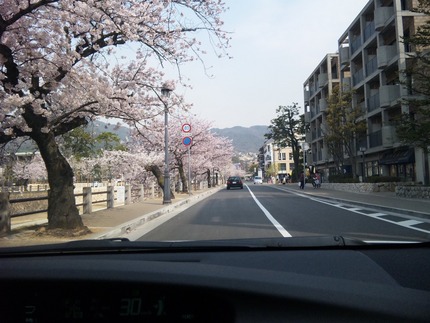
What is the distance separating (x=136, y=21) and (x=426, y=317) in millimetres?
9113

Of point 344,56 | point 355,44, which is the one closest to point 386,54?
point 355,44

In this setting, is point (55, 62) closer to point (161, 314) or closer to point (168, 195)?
point (161, 314)

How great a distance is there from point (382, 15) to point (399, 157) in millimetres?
10931

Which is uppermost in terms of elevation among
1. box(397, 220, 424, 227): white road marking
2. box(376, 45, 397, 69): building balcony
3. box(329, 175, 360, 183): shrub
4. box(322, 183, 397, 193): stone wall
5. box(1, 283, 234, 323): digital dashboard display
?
box(376, 45, 397, 69): building balcony

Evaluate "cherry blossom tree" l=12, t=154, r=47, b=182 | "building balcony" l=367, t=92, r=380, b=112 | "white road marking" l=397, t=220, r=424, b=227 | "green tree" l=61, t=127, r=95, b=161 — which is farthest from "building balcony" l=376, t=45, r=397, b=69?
"cherry blossom tree" l=12, t=154, r=47, b=182

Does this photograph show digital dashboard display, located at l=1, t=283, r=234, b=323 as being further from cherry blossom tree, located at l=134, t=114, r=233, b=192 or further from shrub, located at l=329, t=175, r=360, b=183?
shrub, located at l=329, t=175, r=360, b=183

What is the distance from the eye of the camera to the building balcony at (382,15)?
2962 centimetres

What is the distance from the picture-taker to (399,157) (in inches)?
1153

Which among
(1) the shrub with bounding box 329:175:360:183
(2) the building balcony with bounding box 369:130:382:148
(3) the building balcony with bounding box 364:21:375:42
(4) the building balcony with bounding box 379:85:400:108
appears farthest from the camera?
(3) the building balcony with bounding box 364:21:375:42

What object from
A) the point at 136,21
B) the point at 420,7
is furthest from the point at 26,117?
the point at 420,7

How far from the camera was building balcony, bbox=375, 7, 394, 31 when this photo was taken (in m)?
29.6

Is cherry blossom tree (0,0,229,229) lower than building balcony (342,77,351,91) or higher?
lower

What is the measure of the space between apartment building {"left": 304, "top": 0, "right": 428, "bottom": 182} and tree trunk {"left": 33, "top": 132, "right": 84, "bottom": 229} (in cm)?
1757

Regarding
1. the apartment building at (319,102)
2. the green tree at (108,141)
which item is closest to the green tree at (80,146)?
the green tree at (108,141)
